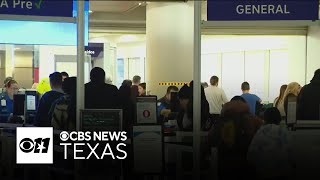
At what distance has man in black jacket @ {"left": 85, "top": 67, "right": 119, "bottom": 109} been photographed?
14.3ft

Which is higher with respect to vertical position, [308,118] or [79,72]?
[79,72]

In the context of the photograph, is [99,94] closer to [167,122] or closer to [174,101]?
[167,122]

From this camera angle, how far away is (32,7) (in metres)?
3.98

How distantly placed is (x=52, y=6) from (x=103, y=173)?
1409mm

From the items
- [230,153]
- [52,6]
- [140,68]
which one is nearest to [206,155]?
[230,153]

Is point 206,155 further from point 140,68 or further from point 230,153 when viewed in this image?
point 140,68

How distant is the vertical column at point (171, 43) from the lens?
10039 mm

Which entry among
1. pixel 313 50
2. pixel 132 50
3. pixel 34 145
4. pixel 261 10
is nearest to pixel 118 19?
pixel 132 50

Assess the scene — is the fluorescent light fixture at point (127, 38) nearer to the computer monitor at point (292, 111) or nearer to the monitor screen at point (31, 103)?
the monitor screen at point (31, 103)

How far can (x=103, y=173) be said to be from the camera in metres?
4.20

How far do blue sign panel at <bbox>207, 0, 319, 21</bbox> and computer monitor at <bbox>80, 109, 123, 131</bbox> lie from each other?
109 cm

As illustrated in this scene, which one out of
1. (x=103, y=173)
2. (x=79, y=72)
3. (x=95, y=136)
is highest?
(x=79, y=72)

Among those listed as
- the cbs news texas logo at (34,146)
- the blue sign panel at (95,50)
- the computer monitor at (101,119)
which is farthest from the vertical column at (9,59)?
the computer monitor at (101,119)

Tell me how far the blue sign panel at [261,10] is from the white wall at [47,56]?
7725 millimetres
